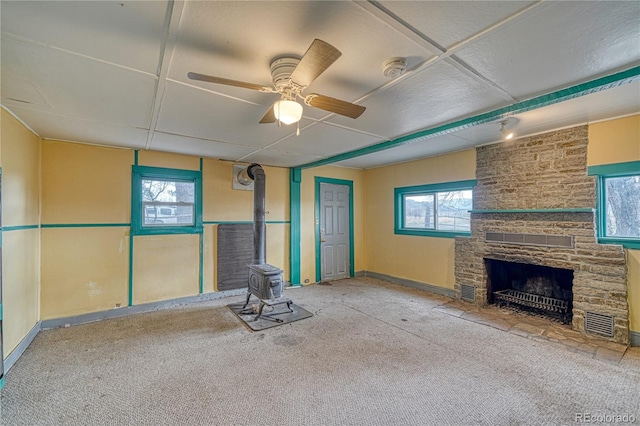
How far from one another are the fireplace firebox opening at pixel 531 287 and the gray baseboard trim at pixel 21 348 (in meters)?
5.75

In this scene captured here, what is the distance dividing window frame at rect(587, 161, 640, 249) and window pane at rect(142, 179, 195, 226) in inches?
219

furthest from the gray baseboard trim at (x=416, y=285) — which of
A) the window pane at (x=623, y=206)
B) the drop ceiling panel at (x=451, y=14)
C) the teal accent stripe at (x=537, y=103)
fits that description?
the drop ceiling panel at (x=451, y=14)

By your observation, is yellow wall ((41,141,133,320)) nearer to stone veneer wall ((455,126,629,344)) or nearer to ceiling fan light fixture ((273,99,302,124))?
ceiling fan light fixture ((273,99,302,124))

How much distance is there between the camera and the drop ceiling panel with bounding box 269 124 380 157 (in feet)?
10.6

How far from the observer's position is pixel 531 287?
4.02 m

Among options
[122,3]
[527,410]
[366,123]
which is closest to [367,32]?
[122,3]

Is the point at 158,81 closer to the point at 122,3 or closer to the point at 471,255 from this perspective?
the point at 122,3

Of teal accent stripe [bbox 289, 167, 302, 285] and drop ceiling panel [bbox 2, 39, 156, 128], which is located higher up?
drop ceiling panel [bbox 2, 39, 156, 128]

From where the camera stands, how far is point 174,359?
2688mm

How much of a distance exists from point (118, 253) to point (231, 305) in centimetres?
179

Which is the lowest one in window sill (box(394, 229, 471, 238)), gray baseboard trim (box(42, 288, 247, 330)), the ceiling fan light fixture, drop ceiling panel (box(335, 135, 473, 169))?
gray baseboard trim (box(42, 288, 247, 330))

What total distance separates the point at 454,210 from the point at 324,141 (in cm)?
272

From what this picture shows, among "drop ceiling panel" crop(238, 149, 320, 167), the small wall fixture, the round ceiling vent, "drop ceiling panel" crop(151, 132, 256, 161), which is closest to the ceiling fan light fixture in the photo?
the round ceiling vent

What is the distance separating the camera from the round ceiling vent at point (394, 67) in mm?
1753
